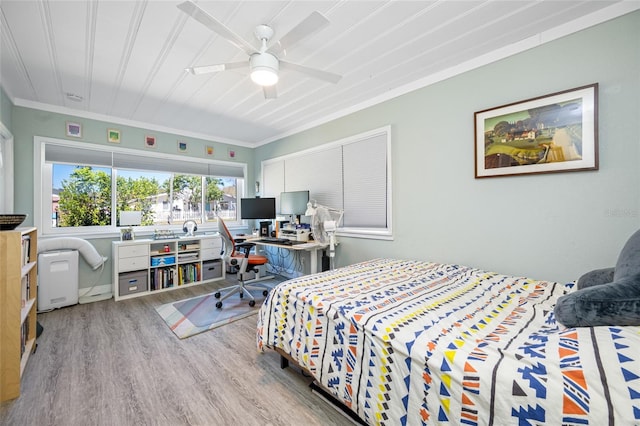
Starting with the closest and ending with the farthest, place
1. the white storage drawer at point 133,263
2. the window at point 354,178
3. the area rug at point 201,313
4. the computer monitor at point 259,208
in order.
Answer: the area rug at point 201,313, the window at point 354,178, the white storage drawer at point 133,263, the computer monitor at point 259,208

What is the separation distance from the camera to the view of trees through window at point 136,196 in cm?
350

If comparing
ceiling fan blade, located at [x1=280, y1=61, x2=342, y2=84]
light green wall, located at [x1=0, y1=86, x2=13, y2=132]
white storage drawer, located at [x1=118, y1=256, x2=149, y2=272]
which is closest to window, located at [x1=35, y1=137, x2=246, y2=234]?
light green wall, located at [x1=0, y1=86, x2=13, y2=132]

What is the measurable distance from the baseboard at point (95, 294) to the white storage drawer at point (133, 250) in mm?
589

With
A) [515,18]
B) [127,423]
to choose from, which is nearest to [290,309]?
[127,423]

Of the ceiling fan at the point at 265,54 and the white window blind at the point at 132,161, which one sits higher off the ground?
the ceiling fan at the point at 265,54

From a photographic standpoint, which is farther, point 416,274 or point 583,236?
point 416,274

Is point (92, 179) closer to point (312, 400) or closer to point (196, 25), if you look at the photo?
point (196, 25)

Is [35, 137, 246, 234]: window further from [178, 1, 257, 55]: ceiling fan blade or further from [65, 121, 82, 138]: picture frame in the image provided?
[178, 1, 257, 55]: ceiling fan blade

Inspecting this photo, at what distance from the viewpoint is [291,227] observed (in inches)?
156

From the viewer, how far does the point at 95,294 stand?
3566 millimetres

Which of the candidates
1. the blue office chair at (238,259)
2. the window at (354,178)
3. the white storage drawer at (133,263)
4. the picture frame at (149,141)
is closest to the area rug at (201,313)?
the blue office chair at (238,259)

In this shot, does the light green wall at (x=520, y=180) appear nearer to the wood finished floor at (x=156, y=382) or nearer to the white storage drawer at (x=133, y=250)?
the wood finished floor at (x=156, y=382)

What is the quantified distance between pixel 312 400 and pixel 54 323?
2976mm

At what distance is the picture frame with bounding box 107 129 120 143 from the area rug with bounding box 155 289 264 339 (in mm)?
2519
